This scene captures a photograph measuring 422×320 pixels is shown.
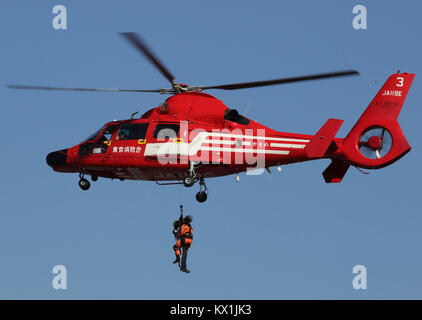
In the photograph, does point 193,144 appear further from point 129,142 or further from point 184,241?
point 184,241

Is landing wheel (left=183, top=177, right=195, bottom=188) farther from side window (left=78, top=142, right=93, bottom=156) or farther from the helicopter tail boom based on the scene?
the helicopter tail boom

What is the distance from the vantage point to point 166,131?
36.3 m

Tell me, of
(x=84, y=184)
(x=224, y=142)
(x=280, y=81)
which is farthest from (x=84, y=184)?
(x=280, y=81)

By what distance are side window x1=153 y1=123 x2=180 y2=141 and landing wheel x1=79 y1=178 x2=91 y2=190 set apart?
9.95 ft

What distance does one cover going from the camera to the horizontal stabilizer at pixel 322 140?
115 feet

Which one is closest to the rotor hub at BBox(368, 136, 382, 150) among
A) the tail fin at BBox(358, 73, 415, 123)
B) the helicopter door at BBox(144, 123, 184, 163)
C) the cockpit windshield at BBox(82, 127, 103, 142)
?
the tail fin at BBox(358, 73, 415, 123)

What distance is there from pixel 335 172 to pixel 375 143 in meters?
2.02

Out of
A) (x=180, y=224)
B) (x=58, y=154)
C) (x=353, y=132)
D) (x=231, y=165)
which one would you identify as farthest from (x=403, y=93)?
(x=58, y=154)

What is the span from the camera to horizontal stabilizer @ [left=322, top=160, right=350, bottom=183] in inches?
1447

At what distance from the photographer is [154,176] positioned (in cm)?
3697

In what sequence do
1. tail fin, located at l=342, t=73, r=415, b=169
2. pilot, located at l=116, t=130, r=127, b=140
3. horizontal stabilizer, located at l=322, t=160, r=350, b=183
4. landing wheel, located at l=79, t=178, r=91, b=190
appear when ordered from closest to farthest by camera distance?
1. tail fin, located at l=342, t=73, r=415, b=169
2. horizontal stabilizer, located at l=322, t=160, r=350, b=183
3. pilot, located at l=116, t=130, r=127, b=140
4. landing wheel, located at l=79, t=178, r=91, b=190

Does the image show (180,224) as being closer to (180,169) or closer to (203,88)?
(180,169)
